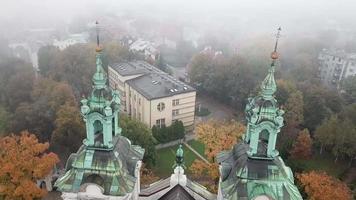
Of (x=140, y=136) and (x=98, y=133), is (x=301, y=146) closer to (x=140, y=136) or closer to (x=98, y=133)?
(x=140, y=136)

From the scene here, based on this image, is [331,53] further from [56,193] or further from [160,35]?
[56,193]

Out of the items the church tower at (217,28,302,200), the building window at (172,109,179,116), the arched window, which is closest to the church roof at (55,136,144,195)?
the arched window

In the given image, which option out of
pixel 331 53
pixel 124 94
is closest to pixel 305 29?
pixel 331 53

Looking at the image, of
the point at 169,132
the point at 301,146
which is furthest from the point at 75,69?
the point at 301,146

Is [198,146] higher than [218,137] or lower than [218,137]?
lower

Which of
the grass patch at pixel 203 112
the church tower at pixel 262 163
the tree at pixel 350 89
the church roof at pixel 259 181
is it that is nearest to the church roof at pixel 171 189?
the church tower at pixel 262 163
